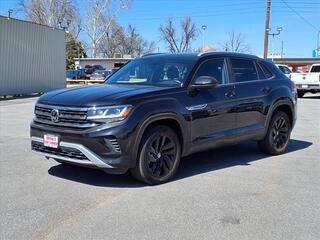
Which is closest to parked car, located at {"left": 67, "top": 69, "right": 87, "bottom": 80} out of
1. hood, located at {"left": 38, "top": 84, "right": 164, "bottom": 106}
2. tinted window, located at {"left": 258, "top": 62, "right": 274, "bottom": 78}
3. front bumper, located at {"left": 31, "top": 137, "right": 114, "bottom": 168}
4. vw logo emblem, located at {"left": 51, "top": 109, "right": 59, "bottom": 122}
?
tinted window, located at {"left": 258, "top": 62, "right": 274, "bottom": 78}

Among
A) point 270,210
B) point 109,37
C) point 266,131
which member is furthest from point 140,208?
point 109,37

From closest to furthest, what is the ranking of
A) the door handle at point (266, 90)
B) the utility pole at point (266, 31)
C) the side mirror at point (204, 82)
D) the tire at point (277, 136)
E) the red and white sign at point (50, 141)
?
the red and white sign at point (50, 141), the side mirror at point (204, 82), the door handle at point (266, 90), the tire at point (277, 136), the utility pole at point (266, 31)

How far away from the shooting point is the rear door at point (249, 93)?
23.9 ft

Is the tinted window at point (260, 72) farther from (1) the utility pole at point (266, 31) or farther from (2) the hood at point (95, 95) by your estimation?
(1) the utility pole at point (266, 31)

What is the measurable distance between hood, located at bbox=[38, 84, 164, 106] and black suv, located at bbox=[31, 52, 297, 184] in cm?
1

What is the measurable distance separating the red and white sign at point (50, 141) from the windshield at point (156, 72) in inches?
60.9

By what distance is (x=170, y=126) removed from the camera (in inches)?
247

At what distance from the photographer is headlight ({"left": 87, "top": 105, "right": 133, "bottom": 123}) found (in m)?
5.59

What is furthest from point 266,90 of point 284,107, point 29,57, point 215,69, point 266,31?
point 266,31

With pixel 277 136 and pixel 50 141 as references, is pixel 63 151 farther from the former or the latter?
pixel 277 136

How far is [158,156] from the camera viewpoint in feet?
20.0

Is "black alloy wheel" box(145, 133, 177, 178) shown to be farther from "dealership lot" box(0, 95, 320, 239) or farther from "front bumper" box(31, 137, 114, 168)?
"front bumper" box(31, 137, 114, 168)

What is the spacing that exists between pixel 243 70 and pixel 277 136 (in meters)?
1.47

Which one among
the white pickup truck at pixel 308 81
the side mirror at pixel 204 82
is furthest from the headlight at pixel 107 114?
the white pickup truck at pixel 308 81
